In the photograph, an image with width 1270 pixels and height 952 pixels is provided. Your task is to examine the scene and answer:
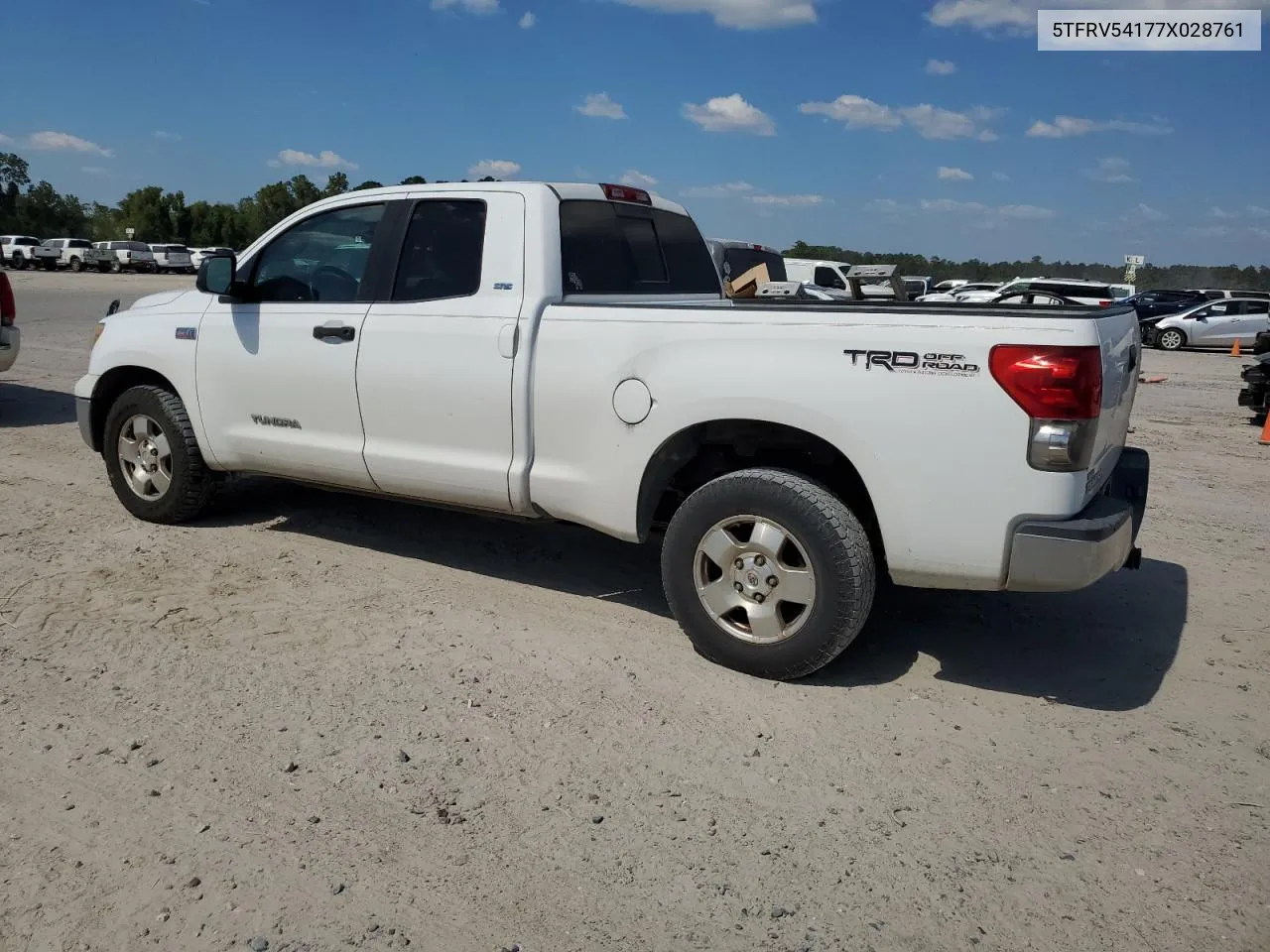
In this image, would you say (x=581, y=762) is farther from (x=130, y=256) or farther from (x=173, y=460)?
(x=130, y=256)

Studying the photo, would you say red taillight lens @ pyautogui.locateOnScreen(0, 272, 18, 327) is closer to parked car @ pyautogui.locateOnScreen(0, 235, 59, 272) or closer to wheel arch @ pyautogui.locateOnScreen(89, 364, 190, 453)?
wheel arch @ pyautogui.locateOnScreen(89, 364, 190, 453)

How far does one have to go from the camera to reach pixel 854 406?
3777mm

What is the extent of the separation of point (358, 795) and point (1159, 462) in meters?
8.14

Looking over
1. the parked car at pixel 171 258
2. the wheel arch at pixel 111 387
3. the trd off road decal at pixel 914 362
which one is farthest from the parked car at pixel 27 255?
the trd off road decal at pixel 914 362

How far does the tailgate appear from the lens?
366 centimetres

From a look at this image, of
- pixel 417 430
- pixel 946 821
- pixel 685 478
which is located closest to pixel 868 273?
pixel 685 478

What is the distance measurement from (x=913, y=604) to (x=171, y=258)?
55064 mm

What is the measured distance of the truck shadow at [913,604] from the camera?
4.30 m

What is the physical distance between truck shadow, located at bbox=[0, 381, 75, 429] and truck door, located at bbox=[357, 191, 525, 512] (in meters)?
5.98

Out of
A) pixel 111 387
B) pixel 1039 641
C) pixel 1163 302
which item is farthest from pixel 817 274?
pixel 1039 641

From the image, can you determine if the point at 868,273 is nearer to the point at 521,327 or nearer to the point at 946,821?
the point at 521,327

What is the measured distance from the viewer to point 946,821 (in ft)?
10.4

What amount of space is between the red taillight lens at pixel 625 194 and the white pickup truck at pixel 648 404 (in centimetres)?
2

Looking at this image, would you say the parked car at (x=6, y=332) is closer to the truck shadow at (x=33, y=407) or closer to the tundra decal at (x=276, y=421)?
the truck shadow at (x=33, y=407)
